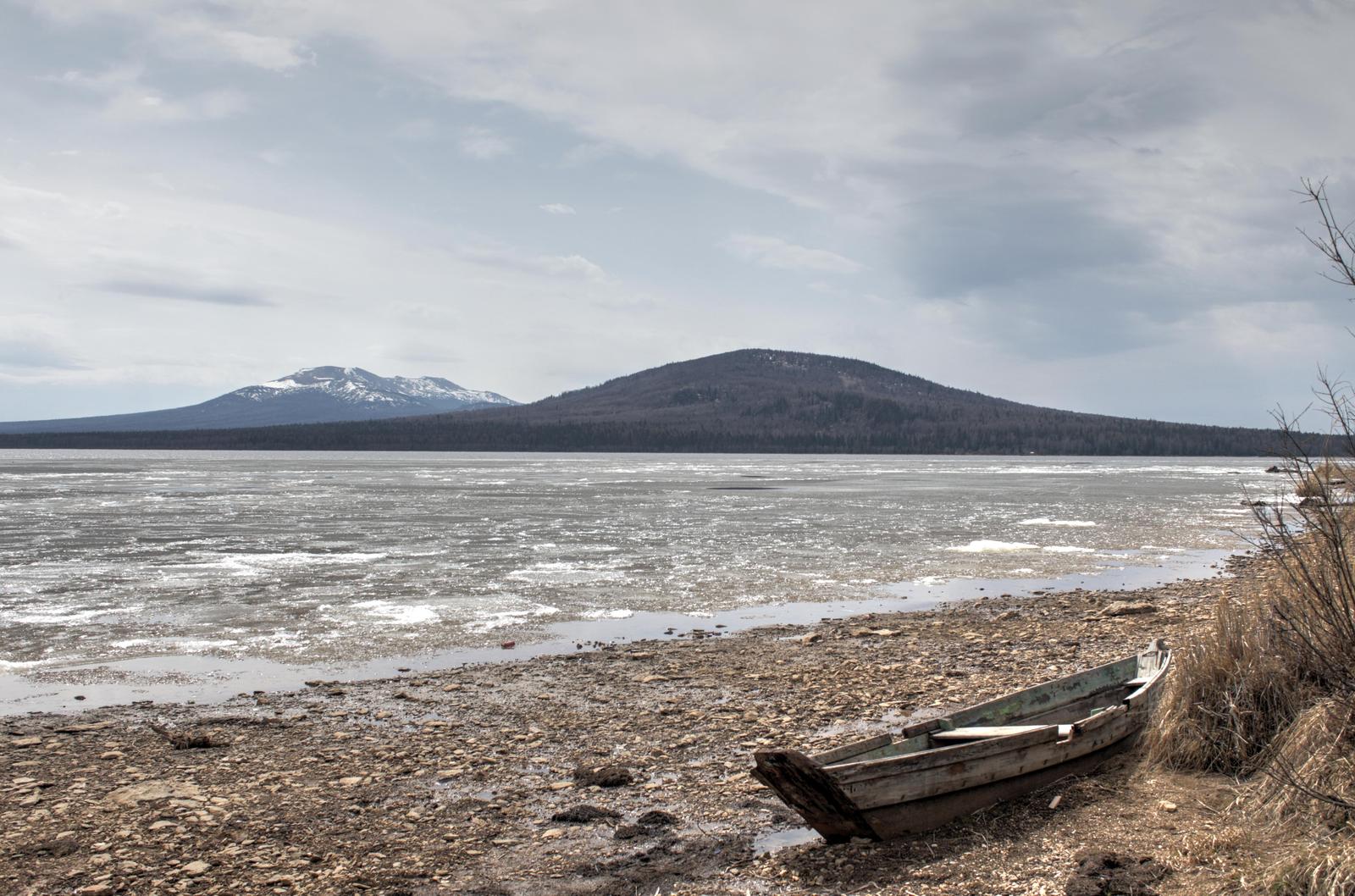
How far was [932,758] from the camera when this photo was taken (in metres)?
7.45

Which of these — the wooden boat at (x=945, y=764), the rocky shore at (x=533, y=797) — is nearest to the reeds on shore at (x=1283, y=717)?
the rocky shore at (x=533, y=797)

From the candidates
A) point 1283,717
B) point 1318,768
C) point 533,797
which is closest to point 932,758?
point 1318,768

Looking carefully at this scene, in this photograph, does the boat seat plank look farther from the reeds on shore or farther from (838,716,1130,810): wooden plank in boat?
the reeds on shore

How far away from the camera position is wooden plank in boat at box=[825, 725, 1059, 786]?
278 inches

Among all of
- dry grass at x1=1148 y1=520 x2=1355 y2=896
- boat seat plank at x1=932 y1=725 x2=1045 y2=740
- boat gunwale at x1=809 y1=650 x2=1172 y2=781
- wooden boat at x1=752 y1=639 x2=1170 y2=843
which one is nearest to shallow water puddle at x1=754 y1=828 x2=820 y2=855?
wooden boat at x1=752 y1=639 x2=1170 y2=843

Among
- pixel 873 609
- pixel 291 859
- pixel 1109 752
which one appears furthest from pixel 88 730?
pixel 873 609

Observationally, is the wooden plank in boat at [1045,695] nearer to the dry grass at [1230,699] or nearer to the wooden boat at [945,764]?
the wooden boat at [945,764]

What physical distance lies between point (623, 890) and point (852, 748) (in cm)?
207

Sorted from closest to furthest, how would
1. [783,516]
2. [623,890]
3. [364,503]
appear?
[623,890] → [783,516] → [364,503]

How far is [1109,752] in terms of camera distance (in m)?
8.84

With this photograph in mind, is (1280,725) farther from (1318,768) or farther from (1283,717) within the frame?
(1318,768)

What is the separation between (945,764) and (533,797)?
12.1ft

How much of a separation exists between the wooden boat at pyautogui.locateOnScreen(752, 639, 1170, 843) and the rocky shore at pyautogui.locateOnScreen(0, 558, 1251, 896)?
18 centimetres

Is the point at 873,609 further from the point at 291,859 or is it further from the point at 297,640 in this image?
the point at 291,859
